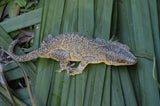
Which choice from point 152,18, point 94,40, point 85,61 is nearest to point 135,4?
point 152,18

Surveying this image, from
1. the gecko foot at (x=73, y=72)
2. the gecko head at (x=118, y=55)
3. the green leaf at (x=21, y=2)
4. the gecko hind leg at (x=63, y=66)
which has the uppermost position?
the green leaf at (x=21, y=2)

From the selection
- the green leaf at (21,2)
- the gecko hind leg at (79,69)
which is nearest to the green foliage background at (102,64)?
the gecko hind leg at (79,69)

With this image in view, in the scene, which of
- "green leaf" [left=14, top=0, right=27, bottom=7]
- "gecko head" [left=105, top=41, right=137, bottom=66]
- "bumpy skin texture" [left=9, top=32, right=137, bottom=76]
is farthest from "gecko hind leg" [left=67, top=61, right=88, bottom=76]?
"green leaf" [left=14, top=0, right=27, bottom=7]

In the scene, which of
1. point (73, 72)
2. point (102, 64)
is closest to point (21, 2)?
point (73, 72)

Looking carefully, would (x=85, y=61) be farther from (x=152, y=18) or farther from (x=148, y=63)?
(x=152, y=18)

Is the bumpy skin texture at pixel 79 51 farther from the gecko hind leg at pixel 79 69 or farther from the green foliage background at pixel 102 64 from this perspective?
the green foliage background at pixel 102 64

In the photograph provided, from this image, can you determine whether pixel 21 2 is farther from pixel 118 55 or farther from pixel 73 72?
pixel 118 55

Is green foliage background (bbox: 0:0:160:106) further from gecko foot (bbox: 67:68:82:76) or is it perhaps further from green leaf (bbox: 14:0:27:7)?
green leaf (bbox: 14:0:27:7)
